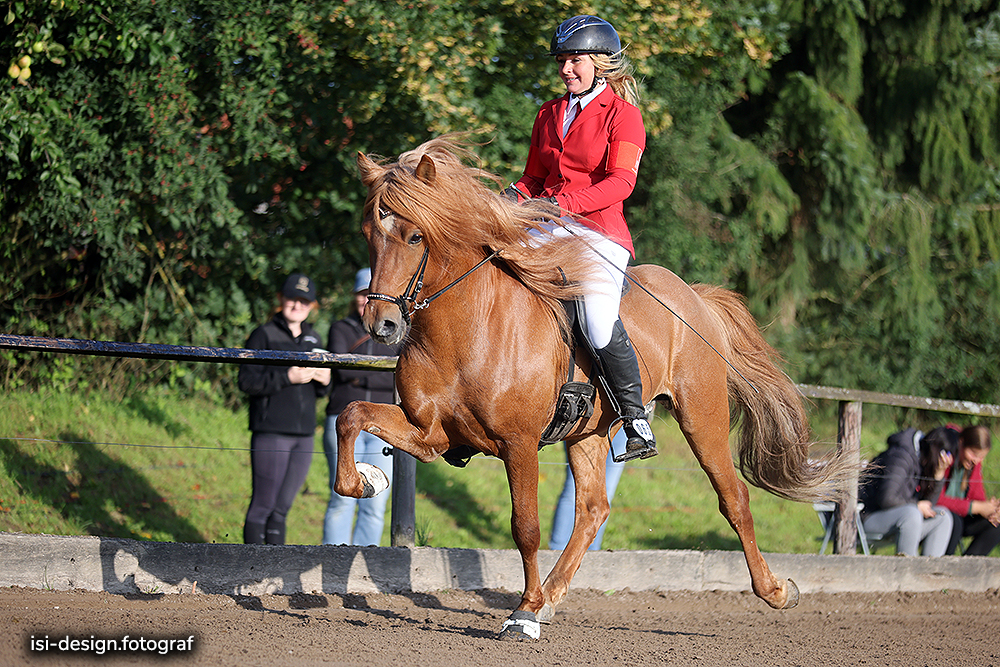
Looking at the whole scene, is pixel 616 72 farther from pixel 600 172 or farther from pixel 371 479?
pixel 371 479

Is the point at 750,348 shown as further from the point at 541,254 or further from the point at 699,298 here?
the point at 541,254

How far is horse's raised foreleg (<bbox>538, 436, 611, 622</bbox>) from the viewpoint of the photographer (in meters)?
4.71

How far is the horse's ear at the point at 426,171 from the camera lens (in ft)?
12.4

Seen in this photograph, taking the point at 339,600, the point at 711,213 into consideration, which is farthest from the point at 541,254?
the point at 711,213

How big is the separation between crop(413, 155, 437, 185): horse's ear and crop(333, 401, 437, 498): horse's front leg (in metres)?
1.02

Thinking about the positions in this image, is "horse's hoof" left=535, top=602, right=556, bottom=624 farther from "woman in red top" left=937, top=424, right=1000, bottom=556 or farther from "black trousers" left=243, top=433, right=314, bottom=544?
"woman in red top" left=937, top=424, right=1000, bottom=556

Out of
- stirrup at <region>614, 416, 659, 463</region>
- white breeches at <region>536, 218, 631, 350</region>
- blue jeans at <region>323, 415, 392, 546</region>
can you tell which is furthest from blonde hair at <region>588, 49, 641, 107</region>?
blue jeans at <region>323, 415, 392, 546</region>

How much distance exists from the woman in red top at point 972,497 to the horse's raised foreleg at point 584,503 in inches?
140

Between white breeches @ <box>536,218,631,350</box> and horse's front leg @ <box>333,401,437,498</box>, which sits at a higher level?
white breeches @ <box>536,218,631,350</box>

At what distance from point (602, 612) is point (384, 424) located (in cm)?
210

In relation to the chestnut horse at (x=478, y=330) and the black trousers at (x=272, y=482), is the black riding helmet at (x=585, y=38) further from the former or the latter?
the black trousers at (x=272, y=482)

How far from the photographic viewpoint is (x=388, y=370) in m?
5.30

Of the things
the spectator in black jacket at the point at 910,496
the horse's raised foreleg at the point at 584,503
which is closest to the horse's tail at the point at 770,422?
the horse's raised foreleg at the point at 584,503

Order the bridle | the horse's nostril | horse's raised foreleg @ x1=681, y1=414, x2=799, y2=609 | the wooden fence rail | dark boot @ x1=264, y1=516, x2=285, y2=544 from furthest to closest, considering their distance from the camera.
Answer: dark boot @ x1=264, y1=516, x2=285, y2=544 < horse's raised foreleg @ x1=681, y1=414, x2=799, y2=609 < the wooden fence rail < the bridle < the horse's nostril
